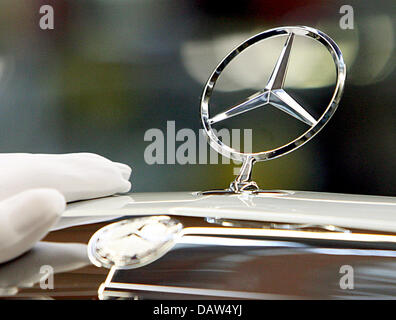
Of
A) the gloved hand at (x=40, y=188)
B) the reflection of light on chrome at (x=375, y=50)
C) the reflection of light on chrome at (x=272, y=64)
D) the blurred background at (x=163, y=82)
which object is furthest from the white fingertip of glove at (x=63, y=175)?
the reflection of light on chrome at (x=375, y=50)

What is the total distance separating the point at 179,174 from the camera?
1654 millimetres

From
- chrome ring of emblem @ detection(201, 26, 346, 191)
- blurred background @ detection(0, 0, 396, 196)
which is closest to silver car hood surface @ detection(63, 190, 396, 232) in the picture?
chrome ring of emblem @ detection(201, 26, 346, 191)

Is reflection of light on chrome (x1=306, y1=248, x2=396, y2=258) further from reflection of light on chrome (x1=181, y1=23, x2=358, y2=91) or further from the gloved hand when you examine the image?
reflection of light on chrome (x1=181, y1=23, x2=358, y2=91)

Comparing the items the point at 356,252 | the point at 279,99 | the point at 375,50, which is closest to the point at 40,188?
the point at 356,252

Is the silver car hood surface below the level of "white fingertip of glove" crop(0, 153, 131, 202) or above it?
below

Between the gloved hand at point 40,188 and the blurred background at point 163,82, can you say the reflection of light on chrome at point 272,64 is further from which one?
the blurred background at point 163,82

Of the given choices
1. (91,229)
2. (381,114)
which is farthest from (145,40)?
(91,229)

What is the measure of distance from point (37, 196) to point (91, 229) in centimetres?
10

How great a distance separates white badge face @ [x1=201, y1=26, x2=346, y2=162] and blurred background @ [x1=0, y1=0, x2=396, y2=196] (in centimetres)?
81

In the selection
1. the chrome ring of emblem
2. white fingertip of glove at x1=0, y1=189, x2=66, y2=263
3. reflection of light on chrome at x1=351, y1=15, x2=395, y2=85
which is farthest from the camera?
reflection of light on chrome at x1=351, y1=15, x2=395, y2=85

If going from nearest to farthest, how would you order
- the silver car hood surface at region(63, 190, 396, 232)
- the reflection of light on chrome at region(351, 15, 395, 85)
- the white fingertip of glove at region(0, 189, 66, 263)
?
the white fingertip of glove at region(0, 189, 66, 263) < the silver car hood surface at region(63, 190, 396, 232) < the reflection of light on chrome at region(351, 15, 395, 85)

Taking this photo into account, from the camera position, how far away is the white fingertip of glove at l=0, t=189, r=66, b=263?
9.9 inches

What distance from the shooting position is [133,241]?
0.32 metres

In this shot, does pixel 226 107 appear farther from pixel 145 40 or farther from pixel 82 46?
pixel 82 46
